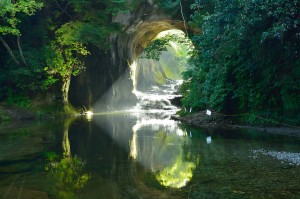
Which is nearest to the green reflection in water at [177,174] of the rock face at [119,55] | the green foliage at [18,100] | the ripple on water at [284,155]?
the ripple on water at [284,155]

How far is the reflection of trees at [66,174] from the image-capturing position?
5.93 metres

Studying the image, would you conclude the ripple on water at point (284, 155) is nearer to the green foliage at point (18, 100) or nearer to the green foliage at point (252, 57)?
the green foliage at point (252, 57)

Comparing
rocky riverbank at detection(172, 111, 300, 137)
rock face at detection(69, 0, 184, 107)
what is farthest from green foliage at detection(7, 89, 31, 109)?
rocky riverbank at detection(172, 111, 300, 137)

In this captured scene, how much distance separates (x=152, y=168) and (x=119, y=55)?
93.5 feet

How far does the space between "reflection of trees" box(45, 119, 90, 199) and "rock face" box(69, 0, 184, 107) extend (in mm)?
21427

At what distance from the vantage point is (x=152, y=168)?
767cm

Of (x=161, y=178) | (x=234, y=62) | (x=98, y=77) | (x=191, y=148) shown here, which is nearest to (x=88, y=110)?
(x=98, y=77)

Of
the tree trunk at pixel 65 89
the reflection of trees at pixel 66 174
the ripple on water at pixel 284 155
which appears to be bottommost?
the reflection of trees at pixel 66 174

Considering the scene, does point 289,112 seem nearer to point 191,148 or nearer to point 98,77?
point 191,148

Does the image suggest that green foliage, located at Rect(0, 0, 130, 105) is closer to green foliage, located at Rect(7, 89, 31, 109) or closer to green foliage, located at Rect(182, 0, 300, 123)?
green foliage, located at Rect(7, 89, 31, 109)

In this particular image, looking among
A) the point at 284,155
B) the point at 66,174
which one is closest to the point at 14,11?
the point at 66,174

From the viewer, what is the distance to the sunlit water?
5.76 metres

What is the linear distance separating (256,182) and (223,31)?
34.6 ft

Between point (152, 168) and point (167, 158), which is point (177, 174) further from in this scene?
point (167, 158)
